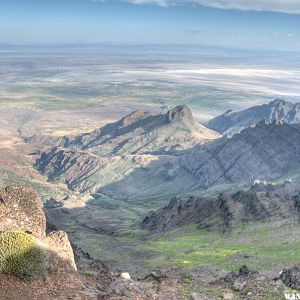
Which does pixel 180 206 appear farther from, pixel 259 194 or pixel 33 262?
pixel 33 262

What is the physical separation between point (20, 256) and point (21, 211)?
728 centimetres

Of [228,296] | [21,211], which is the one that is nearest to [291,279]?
[228,296]

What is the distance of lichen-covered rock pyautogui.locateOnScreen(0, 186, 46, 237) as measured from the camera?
129 feet

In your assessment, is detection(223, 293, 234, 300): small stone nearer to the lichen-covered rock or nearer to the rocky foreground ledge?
the rocky foreground ledge

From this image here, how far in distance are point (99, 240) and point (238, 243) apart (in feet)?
148

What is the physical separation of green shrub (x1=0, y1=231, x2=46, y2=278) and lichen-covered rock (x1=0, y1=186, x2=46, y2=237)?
17.1 feet

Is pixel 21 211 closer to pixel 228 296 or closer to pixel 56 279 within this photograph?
pixel 56 279

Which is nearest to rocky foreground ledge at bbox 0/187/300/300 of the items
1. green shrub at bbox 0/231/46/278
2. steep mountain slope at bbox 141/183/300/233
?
green shrub at bbox 0/231/46/278

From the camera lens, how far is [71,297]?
107 feet

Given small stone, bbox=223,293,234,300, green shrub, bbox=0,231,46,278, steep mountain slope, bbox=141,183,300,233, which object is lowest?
steep mountain slope, bbox=141,183,300,233

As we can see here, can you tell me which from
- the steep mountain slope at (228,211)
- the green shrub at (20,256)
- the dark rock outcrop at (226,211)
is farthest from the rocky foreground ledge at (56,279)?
the dark rock outcrop at (226,211)

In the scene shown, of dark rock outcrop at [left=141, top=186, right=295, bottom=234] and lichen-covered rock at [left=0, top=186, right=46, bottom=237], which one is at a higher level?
lichen-covered rock at [left=0, top=186, right=46, bottom=237]

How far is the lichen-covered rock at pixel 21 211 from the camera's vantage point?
129ft

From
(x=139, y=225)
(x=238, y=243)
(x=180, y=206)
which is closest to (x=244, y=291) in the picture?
(x=238, y=243)
